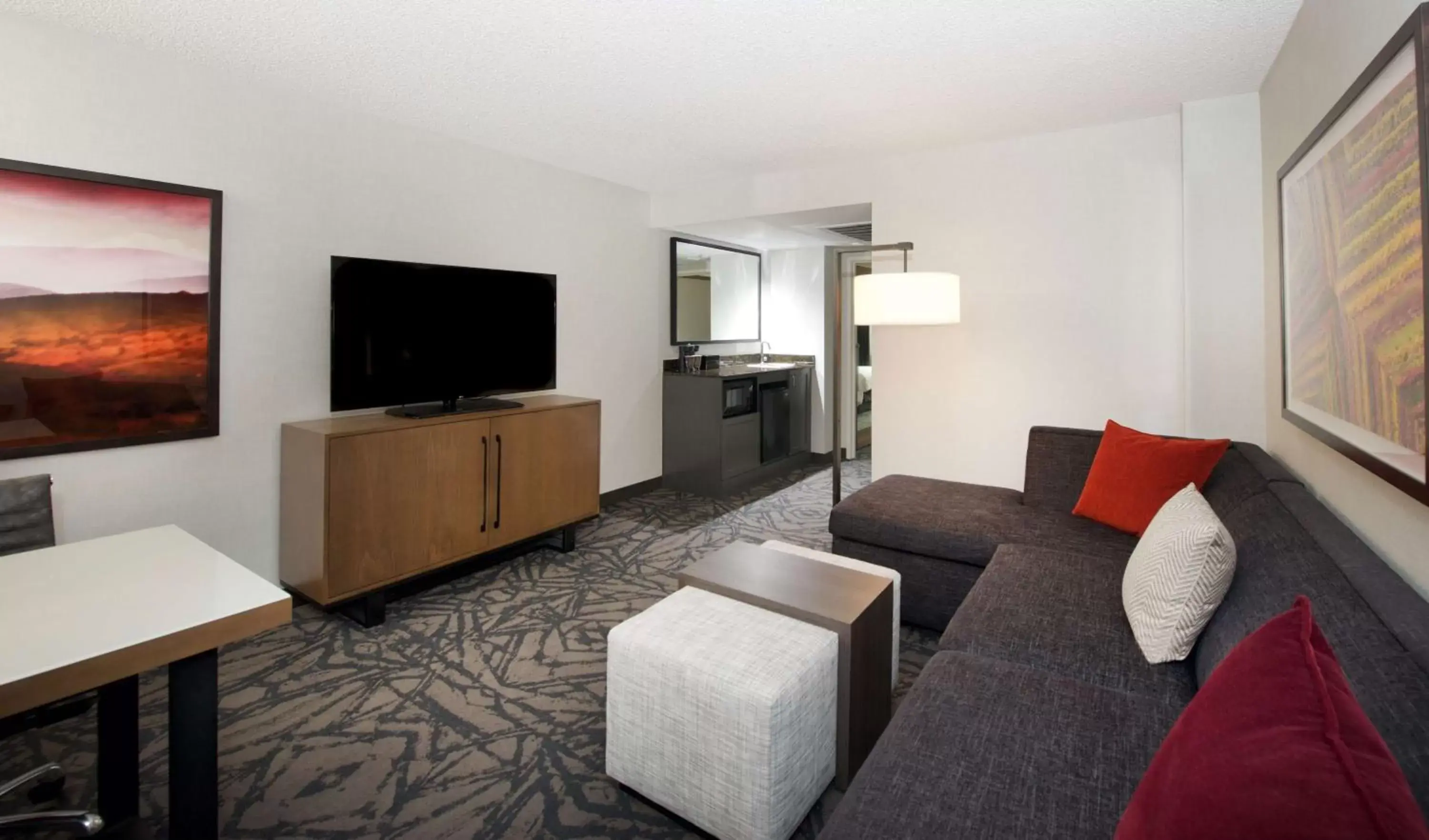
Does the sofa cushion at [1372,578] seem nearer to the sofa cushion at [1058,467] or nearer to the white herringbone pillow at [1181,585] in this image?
the white herringbone pillow at [1181,585]

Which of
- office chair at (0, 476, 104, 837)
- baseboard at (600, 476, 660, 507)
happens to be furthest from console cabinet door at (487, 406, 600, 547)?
office chair at (0, 476, 104, 837)

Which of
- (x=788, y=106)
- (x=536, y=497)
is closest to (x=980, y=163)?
(x=788, y=106)

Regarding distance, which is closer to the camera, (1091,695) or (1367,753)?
(1367,753)

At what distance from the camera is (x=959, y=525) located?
2.78 m

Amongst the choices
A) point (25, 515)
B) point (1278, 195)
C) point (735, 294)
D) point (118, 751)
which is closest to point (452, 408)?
point (25, 515)

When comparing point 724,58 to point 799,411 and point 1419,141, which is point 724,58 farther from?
point 799,411

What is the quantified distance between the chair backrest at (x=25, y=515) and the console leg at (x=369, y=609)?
3.74ft

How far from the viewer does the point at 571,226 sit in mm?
4613

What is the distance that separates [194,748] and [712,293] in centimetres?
516

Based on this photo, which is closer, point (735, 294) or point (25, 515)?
point (25, 515)

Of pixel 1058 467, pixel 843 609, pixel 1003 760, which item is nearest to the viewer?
pixel 1003 760

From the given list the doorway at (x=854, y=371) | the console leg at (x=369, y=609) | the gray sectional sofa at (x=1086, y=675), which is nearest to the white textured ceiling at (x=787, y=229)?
the doorway at (x=854, y=371)

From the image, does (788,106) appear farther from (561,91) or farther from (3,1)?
(3,1)

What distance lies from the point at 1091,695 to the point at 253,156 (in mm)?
3730
